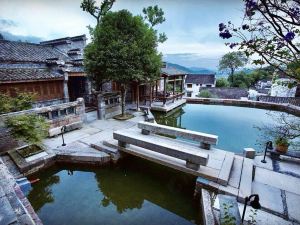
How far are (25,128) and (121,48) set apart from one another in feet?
18.0

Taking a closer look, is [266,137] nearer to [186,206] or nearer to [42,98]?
[186,206]

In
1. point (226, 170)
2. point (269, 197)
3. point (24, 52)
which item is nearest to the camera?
point (269, 197)

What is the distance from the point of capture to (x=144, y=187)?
5.44 m

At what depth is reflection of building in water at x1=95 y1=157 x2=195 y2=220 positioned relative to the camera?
4809mm

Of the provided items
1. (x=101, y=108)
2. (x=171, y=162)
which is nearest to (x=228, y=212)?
(x=171, y=162)

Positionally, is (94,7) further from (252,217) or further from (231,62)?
(231,62)

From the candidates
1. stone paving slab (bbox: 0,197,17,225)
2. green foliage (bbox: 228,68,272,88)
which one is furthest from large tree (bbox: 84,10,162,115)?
green foliage (bbox: 228,68,272,88)

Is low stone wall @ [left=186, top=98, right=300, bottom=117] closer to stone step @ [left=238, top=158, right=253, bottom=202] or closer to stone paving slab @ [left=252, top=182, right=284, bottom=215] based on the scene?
stone step @ [left=238, top=158, right=253, bottom=202]

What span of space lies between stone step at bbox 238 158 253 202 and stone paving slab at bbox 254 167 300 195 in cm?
31

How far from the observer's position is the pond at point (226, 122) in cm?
889

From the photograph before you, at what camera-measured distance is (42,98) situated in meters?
10.8

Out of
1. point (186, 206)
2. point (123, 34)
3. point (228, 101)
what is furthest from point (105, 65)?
point (228, 101)

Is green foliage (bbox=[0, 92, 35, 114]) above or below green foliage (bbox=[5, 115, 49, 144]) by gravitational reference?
above

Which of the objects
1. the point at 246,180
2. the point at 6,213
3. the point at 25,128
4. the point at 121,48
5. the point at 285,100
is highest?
the point at 121,48
